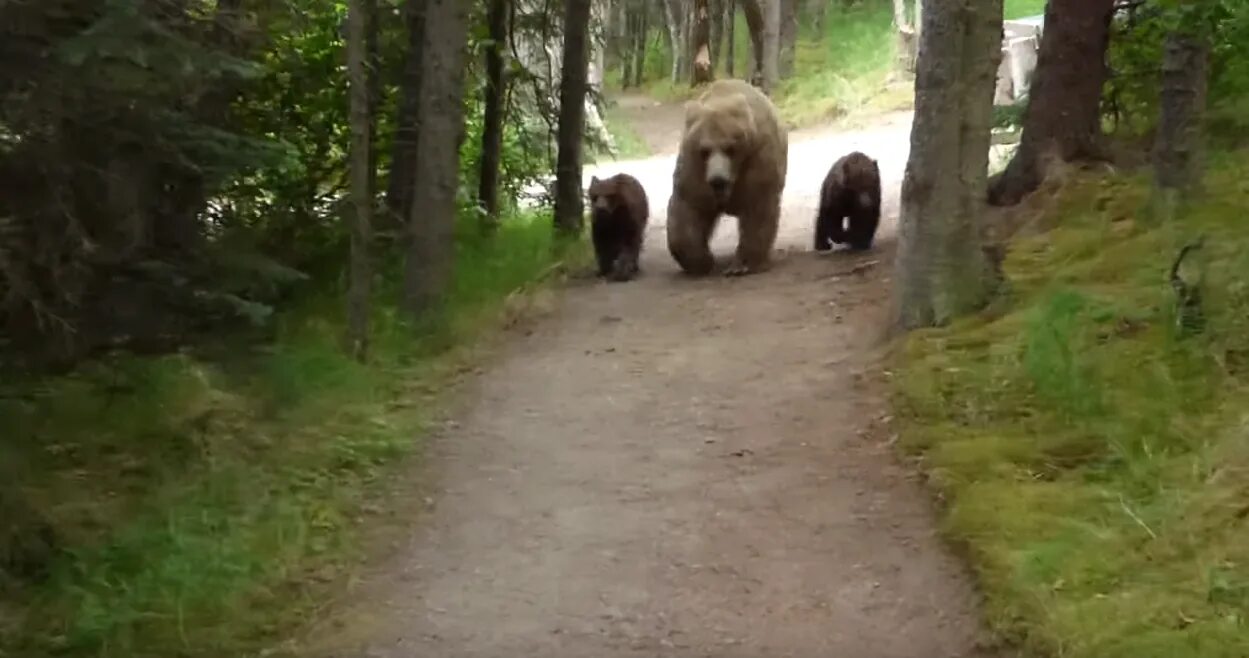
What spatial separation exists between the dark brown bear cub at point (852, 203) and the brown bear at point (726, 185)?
1.77ft

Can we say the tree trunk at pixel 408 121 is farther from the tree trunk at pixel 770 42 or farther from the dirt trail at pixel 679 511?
the tree trunk at pixel 770 42

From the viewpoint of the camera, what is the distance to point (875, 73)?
2878 centimetres

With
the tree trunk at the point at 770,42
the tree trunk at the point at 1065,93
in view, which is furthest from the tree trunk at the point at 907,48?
the tree trunk at the point at 1065,93

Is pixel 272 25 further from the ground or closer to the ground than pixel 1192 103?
further from the ground

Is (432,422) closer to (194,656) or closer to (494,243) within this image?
(194,656)

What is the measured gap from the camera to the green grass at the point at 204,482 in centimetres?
520

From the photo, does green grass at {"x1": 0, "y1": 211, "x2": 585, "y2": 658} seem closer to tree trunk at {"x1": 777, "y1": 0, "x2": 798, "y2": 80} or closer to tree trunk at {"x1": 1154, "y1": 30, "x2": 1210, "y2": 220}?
tree trunk at {"x1": 1154, "y1": 30, "x2": 1210, "y2": 220}

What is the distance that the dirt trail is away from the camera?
5.05 m

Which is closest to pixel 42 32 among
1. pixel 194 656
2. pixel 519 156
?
pixel 194 656

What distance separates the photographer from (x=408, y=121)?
35.0ft

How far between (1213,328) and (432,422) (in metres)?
3.96

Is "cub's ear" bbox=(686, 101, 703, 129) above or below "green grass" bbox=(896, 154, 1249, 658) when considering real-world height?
above

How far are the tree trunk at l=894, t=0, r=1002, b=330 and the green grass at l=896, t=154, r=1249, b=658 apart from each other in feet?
0.84

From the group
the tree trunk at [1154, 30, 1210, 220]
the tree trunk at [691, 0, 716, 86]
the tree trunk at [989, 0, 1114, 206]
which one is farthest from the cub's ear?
the tree trunk at [1154, 30, 1210, 220]
